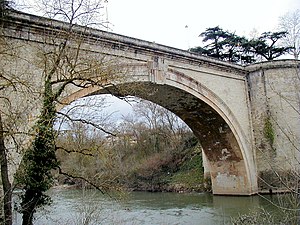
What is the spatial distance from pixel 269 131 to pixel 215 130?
6.79 feet

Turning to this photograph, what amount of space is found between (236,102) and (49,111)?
9.54m

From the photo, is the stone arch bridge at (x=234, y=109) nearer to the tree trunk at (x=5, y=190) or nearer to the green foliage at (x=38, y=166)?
the green foliage at (x=38, y=166)

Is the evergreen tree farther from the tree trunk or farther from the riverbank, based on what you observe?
the tree trunk

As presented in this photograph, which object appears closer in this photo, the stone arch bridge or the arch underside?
the stone arch bridge

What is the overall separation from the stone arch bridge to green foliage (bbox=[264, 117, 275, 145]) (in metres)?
0.09

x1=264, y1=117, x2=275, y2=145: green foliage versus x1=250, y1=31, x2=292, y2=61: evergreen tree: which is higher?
x1=250, y1=31, x2=292, y2=61: evergreen tree

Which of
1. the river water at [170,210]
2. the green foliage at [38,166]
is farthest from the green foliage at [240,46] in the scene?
the green foliage at [38,166]

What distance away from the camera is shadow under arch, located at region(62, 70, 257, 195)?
40.4 ft

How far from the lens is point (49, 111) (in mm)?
6297

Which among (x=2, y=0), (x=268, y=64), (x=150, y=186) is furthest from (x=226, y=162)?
(x=2, y=0)

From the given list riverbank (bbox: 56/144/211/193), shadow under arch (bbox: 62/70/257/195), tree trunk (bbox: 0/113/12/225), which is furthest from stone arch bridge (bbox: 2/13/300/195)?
tree trunk (bbox: 0/113/12/225)

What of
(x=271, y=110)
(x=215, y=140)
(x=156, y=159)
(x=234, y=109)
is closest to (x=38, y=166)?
(x=234, y=109)

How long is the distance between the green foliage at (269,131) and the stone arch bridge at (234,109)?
9 cm

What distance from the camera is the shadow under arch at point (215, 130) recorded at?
40.4 ft
